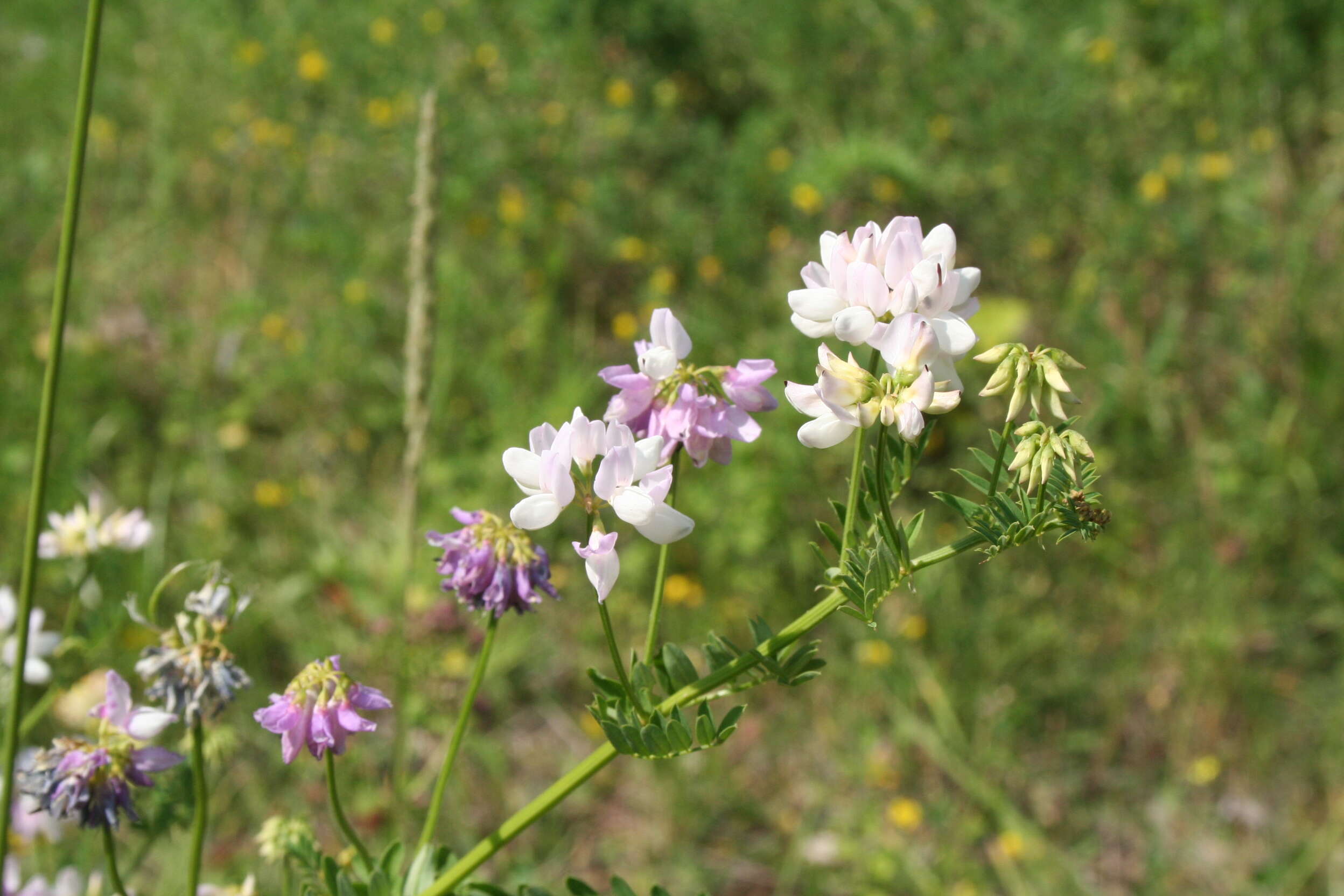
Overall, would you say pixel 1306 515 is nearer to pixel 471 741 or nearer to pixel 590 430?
pixel 471 741

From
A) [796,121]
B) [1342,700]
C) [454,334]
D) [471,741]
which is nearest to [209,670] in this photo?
[471,741]

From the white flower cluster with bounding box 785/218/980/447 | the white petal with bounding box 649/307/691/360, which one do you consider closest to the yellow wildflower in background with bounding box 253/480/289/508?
the white petal with bounding box 649/307/691/360

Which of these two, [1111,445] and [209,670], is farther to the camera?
[1111,445]

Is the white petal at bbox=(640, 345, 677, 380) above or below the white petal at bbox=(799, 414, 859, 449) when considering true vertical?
above

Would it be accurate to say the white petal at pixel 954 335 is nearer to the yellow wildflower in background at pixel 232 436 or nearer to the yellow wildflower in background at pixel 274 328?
the yellow wildflower in background at pixel 232 436

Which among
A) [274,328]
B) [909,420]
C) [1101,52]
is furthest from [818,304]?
[1101,52]

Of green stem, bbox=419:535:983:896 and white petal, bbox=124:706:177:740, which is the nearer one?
green stem, bbox=419:535:983:896

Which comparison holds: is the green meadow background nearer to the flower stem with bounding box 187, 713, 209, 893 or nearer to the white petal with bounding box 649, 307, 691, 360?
the flower stem with bounding box 187, 713, 209, 893
